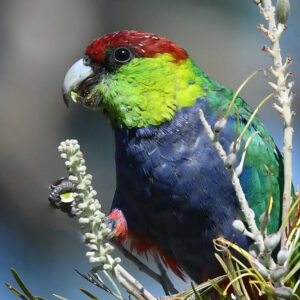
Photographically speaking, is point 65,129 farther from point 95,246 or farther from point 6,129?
point 95,246

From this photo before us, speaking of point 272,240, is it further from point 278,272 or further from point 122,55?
point 122,55

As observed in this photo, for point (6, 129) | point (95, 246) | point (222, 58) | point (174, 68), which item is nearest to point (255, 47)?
point (222, 58)

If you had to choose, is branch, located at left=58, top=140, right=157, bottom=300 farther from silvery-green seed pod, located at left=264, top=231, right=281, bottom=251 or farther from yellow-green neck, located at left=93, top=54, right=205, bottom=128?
yellow-green neck, located at left=93, top=54, right=205, bottom=128

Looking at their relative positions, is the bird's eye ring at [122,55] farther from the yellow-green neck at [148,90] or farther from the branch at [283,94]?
the branch at [283,94]

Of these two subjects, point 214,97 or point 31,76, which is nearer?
point 214,97

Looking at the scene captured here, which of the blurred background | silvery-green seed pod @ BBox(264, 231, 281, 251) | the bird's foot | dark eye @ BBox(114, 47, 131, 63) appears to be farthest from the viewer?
the blurred background

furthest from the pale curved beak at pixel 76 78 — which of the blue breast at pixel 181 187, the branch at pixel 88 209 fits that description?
the branch at pixel 88 209

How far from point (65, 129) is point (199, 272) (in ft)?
5.22

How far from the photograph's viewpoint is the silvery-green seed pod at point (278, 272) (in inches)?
45.5

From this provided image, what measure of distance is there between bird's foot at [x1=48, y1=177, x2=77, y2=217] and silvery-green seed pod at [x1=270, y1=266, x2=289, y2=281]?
0.81 metres

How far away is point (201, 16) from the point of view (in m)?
3.89

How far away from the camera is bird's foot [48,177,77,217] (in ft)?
6.16

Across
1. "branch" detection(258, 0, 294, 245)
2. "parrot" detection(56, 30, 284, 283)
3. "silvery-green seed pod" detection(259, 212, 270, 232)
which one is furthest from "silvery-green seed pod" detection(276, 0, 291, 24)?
"parrot" detection(56, 30, 284, 283)

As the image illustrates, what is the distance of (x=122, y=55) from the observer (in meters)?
2.10
